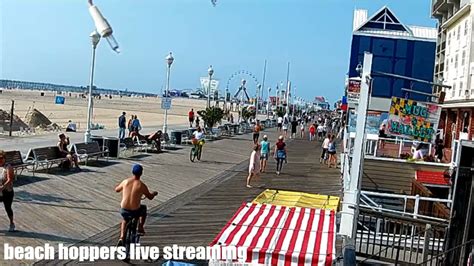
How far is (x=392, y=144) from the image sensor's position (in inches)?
902

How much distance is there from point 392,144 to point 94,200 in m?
13.2

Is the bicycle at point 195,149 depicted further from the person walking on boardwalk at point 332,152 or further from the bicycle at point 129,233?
the bicycle at point 129,233

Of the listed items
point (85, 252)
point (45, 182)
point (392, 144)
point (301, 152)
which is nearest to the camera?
point (85, 252)

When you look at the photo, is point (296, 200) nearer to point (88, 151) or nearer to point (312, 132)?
point (88, 151)

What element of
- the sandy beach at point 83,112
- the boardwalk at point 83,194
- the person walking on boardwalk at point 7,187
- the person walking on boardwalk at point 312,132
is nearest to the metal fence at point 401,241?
the boardwalk at point 83,194

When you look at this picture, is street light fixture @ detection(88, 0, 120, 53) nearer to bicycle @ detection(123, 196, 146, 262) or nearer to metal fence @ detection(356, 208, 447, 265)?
bicycle @ detection(123, 196, 146, 262)

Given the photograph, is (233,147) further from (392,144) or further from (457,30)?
(457,30)

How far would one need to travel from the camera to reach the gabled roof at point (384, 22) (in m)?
38.4

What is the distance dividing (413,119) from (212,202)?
250 inches

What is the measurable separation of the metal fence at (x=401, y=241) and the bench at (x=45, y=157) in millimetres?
9051

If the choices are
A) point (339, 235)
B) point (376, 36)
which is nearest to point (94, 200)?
point (339, 235)

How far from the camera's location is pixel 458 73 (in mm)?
39344

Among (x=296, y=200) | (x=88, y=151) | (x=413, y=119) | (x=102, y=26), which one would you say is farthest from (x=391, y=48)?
(x=102, y=26)

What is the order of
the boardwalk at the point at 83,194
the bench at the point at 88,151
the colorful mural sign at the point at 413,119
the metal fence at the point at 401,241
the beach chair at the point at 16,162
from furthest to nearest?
the bench at the point at 88,151 < the beach chair at the point at 16,162 < the boardwalk at the point at 83,194 < the metal fence at the point at 401,241 < the colorful mural sign at the point at 413,119
